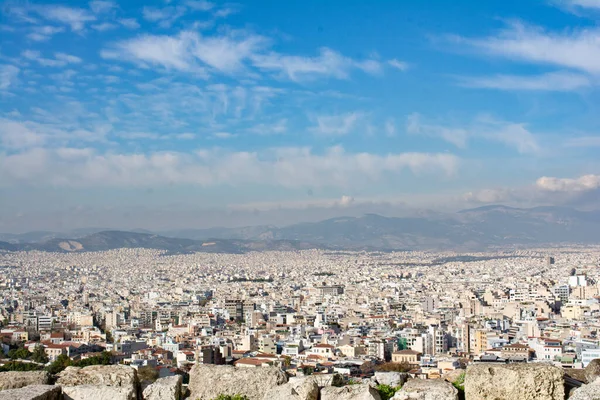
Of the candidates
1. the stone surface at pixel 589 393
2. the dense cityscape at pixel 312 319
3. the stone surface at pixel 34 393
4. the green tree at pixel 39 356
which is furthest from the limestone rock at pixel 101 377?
the green tree at pixel 39 356

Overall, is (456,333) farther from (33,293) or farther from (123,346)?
(33,293)

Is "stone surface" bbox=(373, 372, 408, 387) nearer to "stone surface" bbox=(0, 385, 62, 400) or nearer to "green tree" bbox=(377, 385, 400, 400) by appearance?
"green tree" bbox=(377, 385, 400, 400)

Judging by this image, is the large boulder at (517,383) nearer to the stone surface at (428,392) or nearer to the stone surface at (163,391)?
the stone surface at (428,392)

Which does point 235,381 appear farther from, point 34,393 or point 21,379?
point 21,379

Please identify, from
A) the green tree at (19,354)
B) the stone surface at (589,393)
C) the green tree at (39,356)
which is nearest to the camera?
the stone surface at (589,393)

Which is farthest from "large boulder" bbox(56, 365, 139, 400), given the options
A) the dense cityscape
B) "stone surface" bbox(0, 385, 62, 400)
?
the dense cityscape

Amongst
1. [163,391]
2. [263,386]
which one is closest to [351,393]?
[263,386]

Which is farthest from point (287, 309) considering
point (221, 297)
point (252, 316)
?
point (221, 297)
